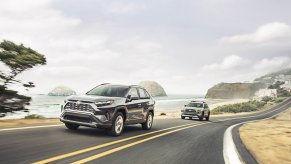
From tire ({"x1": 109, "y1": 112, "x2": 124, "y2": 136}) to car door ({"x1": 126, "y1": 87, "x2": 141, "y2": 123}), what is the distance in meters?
0.56

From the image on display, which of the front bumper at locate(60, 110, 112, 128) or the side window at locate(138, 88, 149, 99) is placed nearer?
the front bumper at locate(60, 110, 112, 128)

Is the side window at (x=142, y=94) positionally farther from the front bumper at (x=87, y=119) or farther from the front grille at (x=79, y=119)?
the front grille at (x=79, y=119)

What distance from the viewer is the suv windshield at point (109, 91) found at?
38.8 ft

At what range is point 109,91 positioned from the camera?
1204 cm

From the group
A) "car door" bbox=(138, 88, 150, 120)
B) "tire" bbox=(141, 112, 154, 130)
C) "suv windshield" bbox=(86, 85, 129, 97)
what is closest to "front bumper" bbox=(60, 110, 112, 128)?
"suv windshield" bbox=(86, 85, 129, 97)

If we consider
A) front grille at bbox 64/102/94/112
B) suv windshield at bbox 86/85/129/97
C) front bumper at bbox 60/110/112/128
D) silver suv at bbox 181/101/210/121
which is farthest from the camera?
silver suv at bbox 181/101/210/121

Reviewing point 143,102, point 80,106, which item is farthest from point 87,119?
point 143,102

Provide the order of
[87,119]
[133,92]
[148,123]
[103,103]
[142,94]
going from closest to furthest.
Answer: [87,119] → [103,103] → [133,92] → [142,94] → [148,123]

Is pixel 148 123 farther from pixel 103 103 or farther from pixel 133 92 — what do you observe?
pixel 103 103

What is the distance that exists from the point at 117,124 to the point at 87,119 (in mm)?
1129

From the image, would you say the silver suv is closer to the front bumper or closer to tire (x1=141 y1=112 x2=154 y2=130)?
tire (x1=141 y1=112 x2=154 y2=130)

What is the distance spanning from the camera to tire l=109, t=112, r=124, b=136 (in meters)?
10.7

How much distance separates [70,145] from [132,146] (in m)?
1.59

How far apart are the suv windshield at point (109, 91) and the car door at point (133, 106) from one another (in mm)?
296
